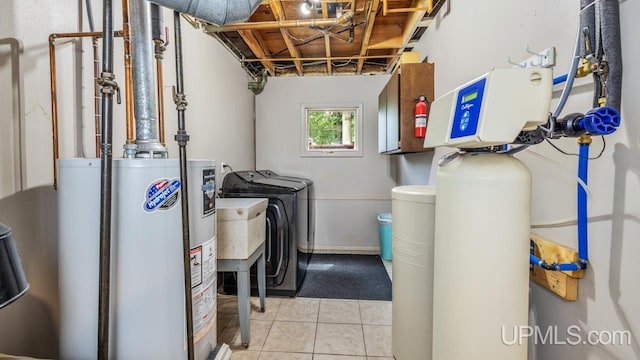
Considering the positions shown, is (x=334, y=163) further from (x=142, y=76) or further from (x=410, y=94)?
(x=142, y=76)

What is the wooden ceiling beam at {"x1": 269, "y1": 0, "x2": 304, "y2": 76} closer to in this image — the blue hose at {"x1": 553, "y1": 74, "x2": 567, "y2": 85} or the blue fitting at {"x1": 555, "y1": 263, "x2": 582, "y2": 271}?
the blue hose at {"x1": 553, "y1": 74, "x2": 567, "y2": 85}

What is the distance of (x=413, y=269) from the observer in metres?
1.43

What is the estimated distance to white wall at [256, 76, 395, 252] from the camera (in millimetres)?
4086

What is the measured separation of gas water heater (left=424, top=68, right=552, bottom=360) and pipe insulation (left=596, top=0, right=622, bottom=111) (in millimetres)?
210

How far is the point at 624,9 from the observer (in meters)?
0.86

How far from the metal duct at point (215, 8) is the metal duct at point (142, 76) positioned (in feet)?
0.68

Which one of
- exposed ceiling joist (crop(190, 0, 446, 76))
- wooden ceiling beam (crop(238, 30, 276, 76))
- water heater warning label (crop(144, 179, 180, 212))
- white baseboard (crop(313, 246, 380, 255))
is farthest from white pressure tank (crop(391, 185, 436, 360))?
white baseboard (crop(313, 246, 380, 255))

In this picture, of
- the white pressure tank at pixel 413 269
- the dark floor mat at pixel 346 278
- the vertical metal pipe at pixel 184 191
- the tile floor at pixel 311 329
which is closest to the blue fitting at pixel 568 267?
the white pressure tank at pixel 413 269

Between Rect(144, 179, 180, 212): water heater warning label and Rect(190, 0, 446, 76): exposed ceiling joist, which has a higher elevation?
Rect(190, 0, 446, 76): exposed ceiling joist

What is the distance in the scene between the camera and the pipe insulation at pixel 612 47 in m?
0.84

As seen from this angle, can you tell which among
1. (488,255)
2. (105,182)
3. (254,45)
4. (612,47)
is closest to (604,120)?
(612,47)

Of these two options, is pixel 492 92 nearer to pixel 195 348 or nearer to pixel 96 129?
pixel 195 348

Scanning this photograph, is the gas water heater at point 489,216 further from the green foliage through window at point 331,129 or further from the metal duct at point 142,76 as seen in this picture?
the green foliage through window at point 331,129

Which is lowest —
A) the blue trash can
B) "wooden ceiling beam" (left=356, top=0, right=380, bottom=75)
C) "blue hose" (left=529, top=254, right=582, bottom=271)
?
the blue trash can
